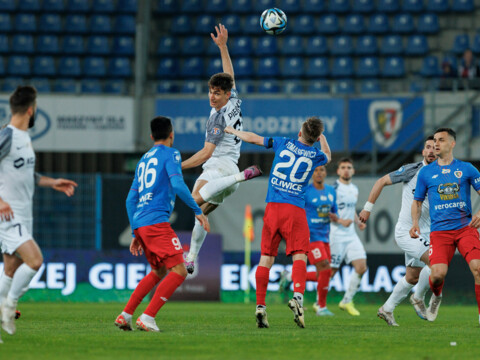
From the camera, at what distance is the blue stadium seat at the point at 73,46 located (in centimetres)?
2403

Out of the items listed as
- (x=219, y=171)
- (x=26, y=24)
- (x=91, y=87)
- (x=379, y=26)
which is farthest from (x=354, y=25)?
(x=219, y=171)

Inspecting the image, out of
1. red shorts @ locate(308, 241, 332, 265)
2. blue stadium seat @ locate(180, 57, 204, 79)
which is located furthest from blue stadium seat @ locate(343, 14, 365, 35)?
red shorts @ locate(308, 241, 332, 265)

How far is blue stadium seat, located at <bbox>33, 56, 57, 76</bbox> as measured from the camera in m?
23.4

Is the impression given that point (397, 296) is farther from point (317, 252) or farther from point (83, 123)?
point (83, 123)

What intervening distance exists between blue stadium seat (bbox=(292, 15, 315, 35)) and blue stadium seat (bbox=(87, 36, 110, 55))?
5326mm

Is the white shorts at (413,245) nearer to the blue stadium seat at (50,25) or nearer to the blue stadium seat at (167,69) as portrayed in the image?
the blue stadium seat at (167,69)

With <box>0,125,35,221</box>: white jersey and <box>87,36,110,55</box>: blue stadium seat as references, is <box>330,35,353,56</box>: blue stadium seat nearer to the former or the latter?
<box>87,36,110,55</box>: blue stadium seat

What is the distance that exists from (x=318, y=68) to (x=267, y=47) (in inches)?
68.0

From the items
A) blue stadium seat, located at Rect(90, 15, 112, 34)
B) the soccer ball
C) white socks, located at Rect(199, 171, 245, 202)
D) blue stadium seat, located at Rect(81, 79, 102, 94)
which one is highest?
blue stadium seat, located at Rect(90, 15, 112, 34)

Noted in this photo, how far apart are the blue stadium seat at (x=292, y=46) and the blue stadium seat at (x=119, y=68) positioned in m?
4.32

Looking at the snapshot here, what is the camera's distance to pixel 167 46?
24484mm

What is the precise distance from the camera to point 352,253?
14438mm

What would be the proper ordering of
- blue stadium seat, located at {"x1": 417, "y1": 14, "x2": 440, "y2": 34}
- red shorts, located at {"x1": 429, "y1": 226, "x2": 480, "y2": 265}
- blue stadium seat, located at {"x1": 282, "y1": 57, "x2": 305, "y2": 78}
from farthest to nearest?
blue stadium seat, located at {"x1": 417, "y1": 14, "x2": 440, "y2": 34}, blue stadium seat, located at {"x1": 282, "y1": 57, "x2": 305, "y2": 78}, red shorts, located at {"x1": 429, "y1": 226, "x2": 480, "y2": 265}

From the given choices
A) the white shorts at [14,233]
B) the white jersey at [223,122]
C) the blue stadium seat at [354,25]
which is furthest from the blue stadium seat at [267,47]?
the white shorts at [14,233]
